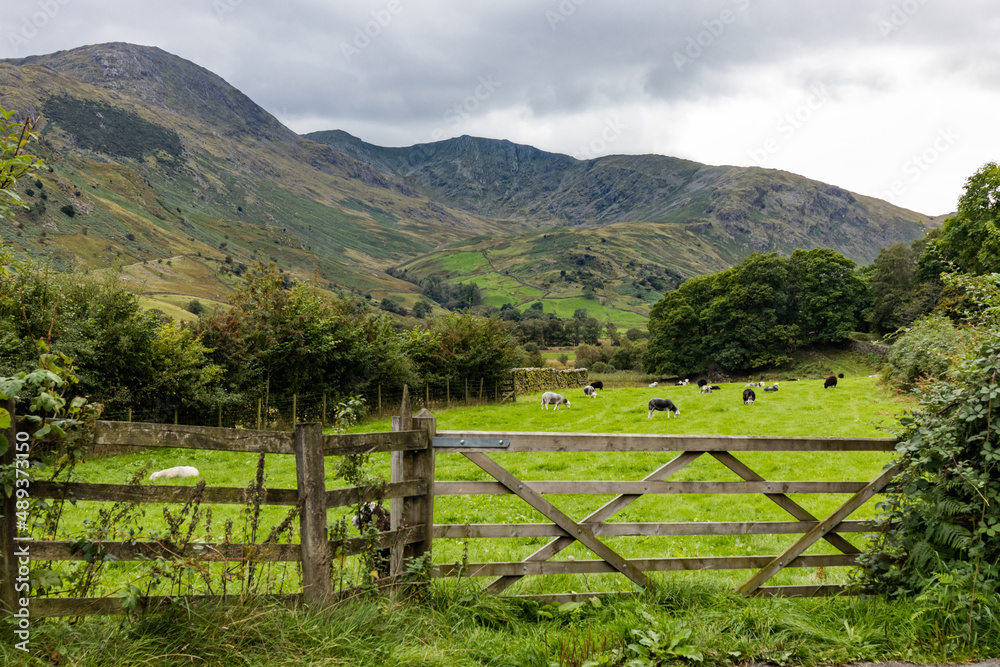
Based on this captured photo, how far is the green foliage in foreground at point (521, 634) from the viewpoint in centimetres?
378

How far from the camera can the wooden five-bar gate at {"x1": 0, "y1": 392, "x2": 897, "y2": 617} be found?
12.8 feet

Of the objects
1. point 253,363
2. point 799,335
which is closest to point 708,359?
point 799,335

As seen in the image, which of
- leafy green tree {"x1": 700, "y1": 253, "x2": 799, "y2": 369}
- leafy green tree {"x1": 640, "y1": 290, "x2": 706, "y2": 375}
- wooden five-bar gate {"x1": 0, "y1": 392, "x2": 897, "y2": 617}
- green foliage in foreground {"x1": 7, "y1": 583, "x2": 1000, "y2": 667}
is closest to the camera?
green foliage in foreground {"x1": 7, "y1": 583, "x2": 1000, "y2": 667}

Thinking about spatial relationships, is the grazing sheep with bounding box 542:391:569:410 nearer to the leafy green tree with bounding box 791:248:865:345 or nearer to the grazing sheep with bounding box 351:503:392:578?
the grazing sheep with bounding box 351:503:392:578

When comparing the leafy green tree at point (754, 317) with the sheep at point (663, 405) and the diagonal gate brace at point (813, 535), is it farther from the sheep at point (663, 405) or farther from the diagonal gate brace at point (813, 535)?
the diagonal gate brace at point (813, 535)

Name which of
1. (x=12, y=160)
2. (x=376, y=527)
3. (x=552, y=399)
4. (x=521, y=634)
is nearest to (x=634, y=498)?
(x=521, y=634)

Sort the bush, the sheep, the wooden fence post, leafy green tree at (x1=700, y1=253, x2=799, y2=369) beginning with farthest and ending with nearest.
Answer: leafy green tree at (x1=700, y1=253, x2=799, y2=369) < the sheep < the bush < the wooden fence post

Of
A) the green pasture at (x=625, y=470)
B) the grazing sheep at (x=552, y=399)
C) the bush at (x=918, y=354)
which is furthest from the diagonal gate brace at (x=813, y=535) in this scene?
the grazing sheep at (x=552, y=399)

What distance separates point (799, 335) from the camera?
7288 cm

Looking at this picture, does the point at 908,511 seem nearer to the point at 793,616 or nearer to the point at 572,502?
the point at 793,616

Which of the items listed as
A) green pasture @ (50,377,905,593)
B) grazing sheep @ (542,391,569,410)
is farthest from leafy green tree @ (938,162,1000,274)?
grazing sheep @ (542,391,569,410)

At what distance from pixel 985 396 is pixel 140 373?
72.1 feet

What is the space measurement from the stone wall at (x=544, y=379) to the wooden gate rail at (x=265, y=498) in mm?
34659

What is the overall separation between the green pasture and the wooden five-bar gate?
352 millimetres
